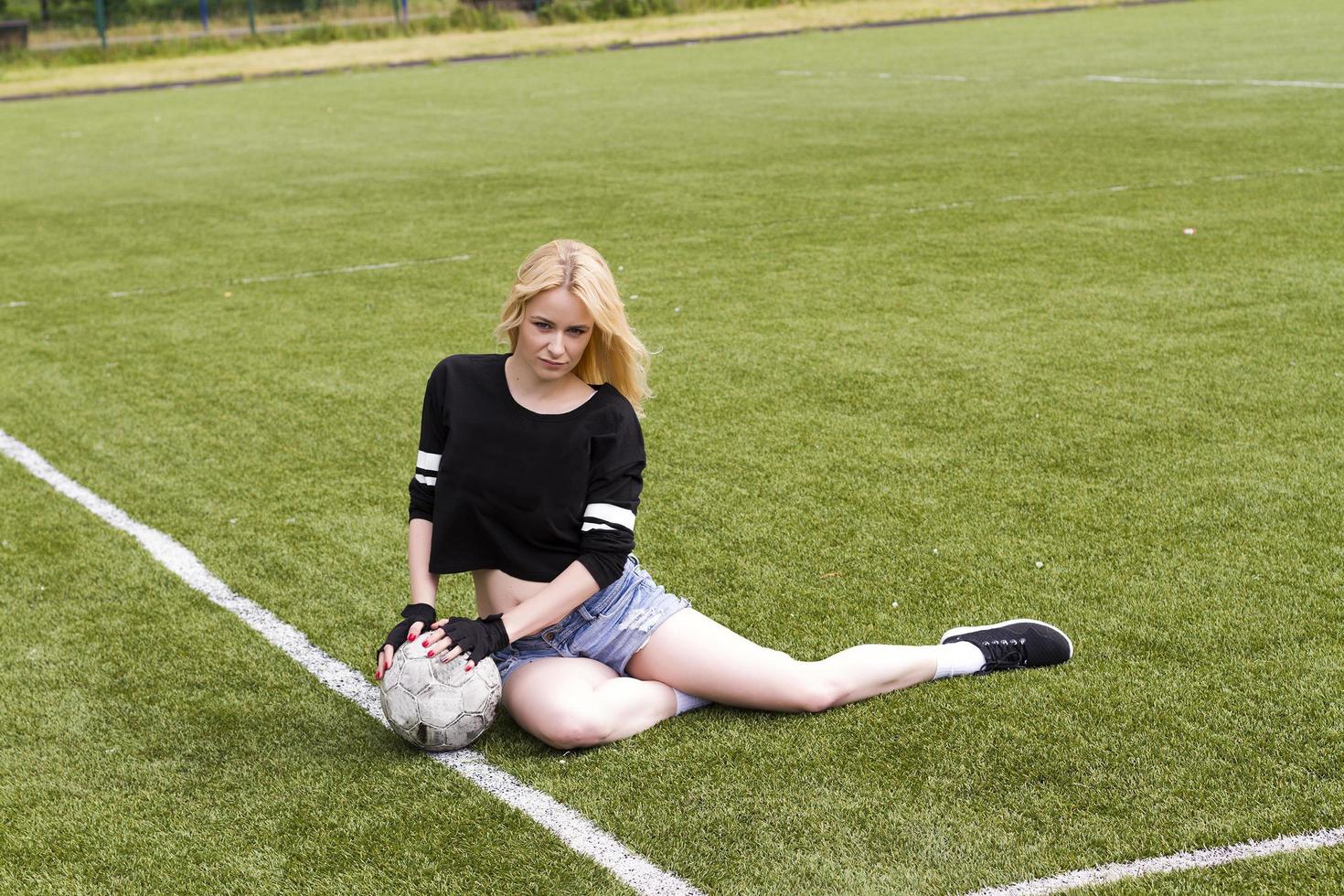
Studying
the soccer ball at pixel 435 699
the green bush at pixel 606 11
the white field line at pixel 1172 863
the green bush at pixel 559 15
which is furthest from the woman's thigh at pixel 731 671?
the green bush at pixel 559 15

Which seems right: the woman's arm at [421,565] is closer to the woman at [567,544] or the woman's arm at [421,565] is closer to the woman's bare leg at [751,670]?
the woman at [567,544]

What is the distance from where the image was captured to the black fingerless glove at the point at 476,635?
12.9ft

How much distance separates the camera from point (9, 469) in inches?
274

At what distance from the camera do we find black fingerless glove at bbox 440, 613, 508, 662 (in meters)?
3.92

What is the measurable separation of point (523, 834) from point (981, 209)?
30.7ft

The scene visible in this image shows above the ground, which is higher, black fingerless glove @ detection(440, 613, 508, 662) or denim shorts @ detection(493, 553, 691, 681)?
black fingerless glove @ detection(440, 613, 508, 662)

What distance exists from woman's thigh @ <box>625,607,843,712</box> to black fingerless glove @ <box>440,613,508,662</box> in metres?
0.49

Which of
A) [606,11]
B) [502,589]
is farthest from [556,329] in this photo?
[606,11]

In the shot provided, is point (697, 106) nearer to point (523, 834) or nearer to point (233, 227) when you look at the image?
point (233, 227)

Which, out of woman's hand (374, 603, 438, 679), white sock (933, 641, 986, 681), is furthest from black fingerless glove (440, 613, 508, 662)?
white sock (933, 641, 986, 681)

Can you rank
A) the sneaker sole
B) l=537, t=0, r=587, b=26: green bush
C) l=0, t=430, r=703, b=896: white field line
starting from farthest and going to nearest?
l=537, t=0, r=587, b=26: green bush < the sneaker sole < l=0, t=430, r=703, b=896: white field line

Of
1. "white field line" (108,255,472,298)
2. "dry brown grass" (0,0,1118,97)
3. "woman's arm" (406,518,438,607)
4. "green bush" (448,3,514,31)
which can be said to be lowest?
"white field line" (108,255,472,298)

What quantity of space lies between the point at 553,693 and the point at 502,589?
33cm

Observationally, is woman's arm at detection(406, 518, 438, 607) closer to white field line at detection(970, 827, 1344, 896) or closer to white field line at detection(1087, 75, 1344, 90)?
white field line at detection(970, 827, 1344, 896)
